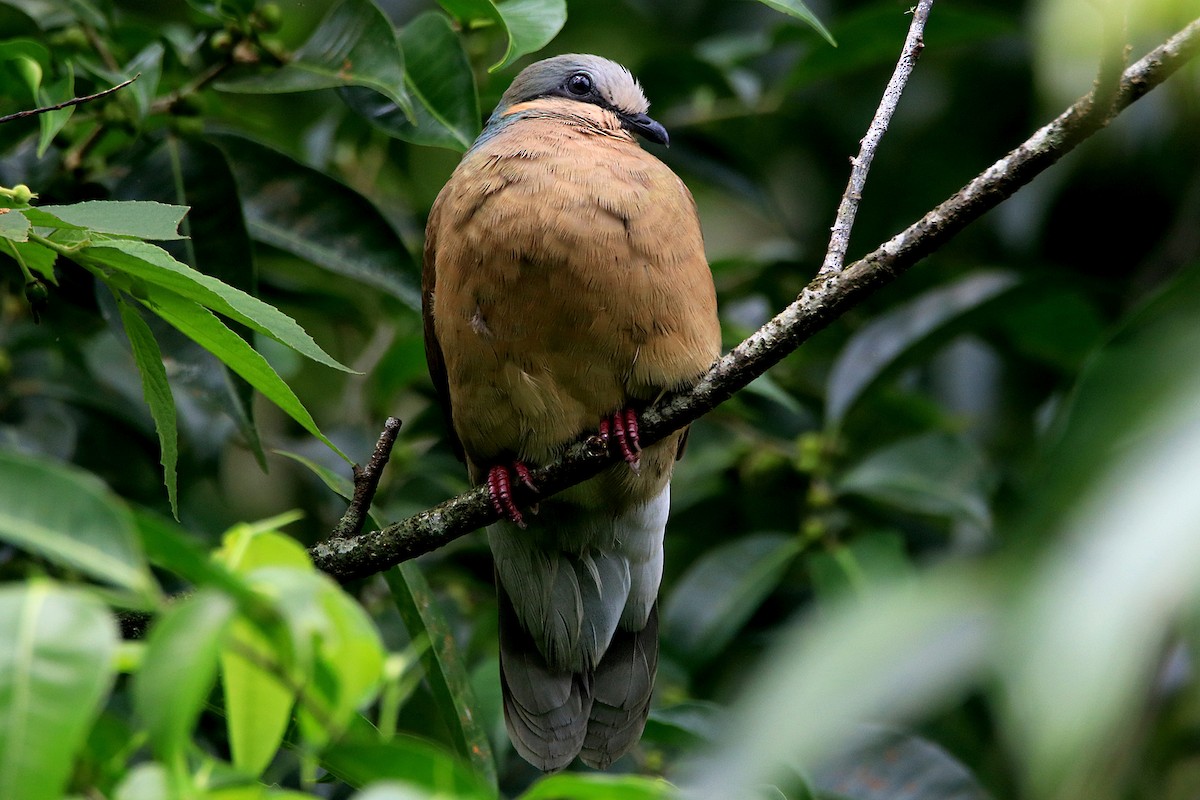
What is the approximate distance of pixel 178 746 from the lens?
39.9 inches

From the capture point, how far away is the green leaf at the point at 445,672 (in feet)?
8.36

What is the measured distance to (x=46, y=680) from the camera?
1003 mm

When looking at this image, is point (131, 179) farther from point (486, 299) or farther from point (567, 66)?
point (567, 66)

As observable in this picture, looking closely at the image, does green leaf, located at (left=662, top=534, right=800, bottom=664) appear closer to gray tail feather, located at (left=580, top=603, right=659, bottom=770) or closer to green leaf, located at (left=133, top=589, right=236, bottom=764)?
gray tail feather, located at (left=580, top=603, right=659, bottom=770)

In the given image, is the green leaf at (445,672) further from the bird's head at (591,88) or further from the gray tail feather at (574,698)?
the bird's head at (591,88)

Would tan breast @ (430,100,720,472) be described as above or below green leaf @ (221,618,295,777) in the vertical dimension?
above

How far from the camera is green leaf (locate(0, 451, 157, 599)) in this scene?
3.48 ft

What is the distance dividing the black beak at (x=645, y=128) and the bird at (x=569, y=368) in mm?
12

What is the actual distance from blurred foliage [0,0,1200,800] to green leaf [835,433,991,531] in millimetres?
16

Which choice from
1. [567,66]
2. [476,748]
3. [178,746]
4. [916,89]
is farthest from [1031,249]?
[178,746]

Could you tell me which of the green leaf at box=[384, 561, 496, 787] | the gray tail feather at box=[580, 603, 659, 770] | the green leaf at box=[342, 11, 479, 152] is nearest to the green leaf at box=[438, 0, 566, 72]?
the green leaf at box=[342, 11, 479, 152]

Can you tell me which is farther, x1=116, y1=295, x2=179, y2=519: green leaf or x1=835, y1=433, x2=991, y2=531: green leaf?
x1=835, y1=433, x2=991, y2=531: green leaf

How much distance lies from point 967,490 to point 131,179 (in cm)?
256

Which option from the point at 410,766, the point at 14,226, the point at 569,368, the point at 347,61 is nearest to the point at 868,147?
the point at 569,368
